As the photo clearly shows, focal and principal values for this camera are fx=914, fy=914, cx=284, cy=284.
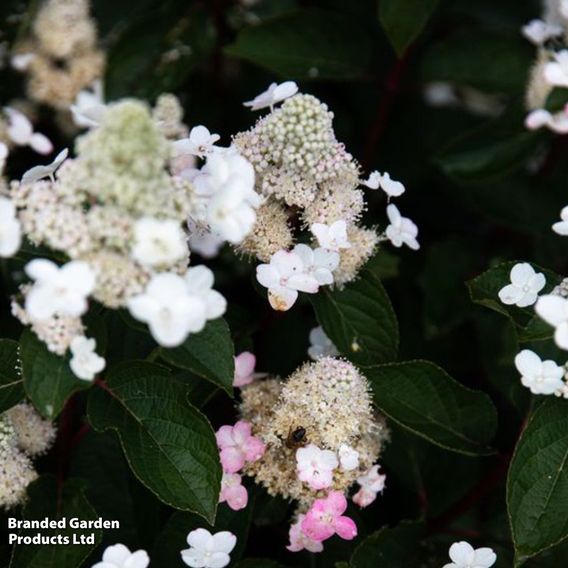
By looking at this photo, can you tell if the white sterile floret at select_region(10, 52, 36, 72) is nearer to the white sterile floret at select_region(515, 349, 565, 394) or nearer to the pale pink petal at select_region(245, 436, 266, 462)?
the pale pink petal at select_region(245, 436, 266, 462)

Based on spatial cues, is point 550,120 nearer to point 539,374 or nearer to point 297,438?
point 539,374

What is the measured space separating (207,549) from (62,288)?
0.50m

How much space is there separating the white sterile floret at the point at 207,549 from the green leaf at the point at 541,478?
0.41m

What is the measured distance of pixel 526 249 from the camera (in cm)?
216

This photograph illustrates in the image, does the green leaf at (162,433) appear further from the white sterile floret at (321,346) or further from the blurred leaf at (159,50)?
the blurred leaf at (159,50)

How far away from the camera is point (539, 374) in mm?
1271

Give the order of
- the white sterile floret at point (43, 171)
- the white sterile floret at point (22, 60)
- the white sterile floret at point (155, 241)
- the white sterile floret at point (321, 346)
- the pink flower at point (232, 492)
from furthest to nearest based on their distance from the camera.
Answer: the white sterile floret at point (22, 60), the white sterile floret at point (321, 346), the pink flower at point (232, 492), the white sterile floret at point (43, 171), the white sterile floret at point (155, 241)

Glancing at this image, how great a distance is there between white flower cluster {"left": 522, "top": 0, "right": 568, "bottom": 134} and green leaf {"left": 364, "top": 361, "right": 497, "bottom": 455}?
58cm

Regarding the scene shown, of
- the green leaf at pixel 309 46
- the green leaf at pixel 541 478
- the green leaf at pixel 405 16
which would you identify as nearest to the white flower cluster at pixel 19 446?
the green leaf at pixel 541 478

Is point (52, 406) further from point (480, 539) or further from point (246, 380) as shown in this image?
point (480, 539)

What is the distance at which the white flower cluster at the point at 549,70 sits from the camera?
163 centimetres

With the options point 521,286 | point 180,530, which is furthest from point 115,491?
point 521,286

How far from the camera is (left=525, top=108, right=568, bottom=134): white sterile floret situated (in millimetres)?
1715

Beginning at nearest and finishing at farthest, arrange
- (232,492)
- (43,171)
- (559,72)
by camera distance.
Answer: (43,171), (232,492), (559,72)
